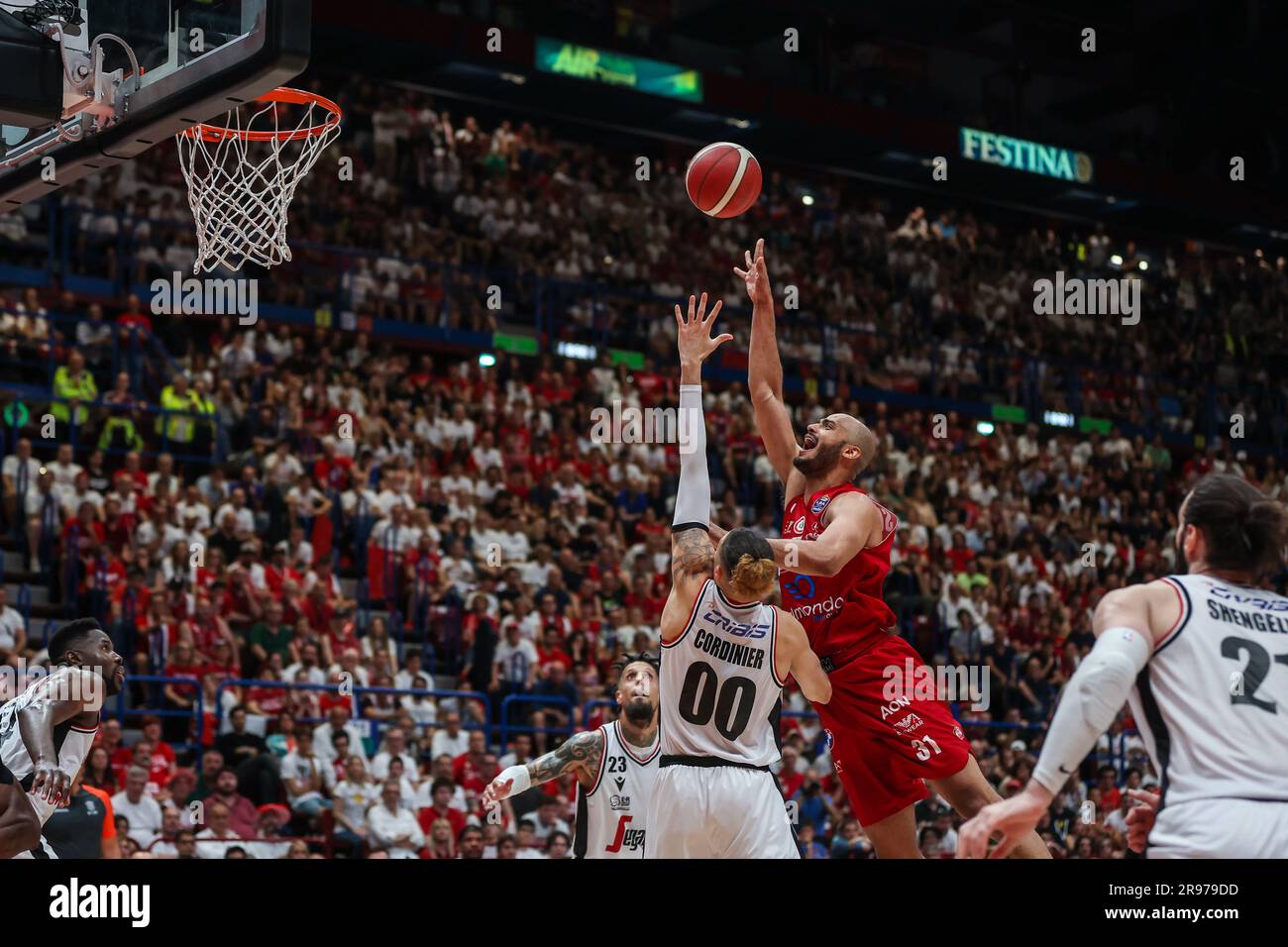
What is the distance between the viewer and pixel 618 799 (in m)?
8.20

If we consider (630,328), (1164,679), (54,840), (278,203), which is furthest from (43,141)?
(630,328)

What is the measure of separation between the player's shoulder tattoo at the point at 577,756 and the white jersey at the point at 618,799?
0.04 meters

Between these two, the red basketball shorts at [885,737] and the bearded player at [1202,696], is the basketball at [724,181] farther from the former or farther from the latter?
the bearded player at [1202,696]

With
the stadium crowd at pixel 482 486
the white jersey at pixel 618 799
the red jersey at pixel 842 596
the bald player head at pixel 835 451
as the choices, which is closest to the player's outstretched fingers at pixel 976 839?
the red jersey at pixel 842 596

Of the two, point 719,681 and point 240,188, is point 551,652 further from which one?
point 719,681

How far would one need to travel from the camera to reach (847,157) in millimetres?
26391

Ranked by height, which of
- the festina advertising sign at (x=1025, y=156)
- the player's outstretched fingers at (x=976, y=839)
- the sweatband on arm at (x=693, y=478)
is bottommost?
the player's outstretched fingers at (x=976, y=839)

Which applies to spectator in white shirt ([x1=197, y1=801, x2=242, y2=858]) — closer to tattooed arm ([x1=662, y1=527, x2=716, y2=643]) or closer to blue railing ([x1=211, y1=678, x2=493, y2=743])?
blue railing ([x1=211, y1=678, x2=493, y2=743])

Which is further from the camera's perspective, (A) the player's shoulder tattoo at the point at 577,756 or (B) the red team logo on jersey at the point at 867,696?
(A) the player's shoulder tattoo at the point at 577,756

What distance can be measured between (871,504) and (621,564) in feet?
31.6

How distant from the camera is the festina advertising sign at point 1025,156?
1020 inches

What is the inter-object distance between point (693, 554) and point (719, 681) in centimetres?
53

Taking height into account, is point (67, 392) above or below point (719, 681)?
above

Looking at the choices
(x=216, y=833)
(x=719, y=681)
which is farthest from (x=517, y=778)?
(x=216, y=833)
